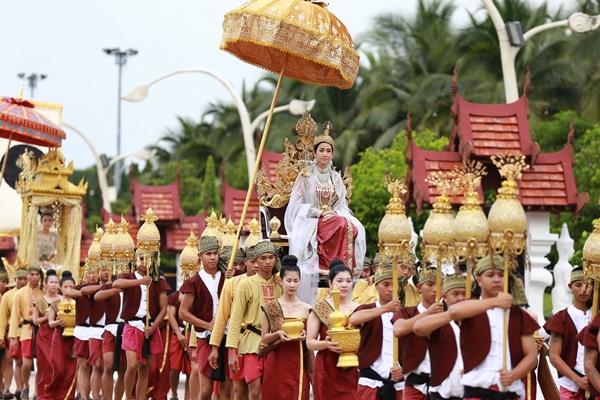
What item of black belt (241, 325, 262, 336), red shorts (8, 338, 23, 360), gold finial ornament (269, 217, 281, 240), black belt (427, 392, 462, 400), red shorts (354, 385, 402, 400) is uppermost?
gold finial ornament (269, 217, 281, 240)

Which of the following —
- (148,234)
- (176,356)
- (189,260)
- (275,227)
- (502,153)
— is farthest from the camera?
(502,153)

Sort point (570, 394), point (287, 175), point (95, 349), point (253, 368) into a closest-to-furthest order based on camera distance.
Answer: point (570, 394) → point (253, 368) → point (287, 175) → point (95, 349)

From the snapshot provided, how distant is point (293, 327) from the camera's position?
520 inches

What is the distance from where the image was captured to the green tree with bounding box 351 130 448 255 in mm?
31828

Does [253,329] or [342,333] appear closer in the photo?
[342,333]

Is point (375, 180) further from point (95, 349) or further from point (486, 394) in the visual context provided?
point (486, 394)

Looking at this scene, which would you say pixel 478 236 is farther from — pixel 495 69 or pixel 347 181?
pixel 495 69

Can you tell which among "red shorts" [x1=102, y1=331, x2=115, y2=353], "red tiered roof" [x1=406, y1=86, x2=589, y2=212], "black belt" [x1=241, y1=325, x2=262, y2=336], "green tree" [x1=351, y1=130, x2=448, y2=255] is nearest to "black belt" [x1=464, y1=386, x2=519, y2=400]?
"black belt" [x1=241, y1=325, x2=262, y2=336]

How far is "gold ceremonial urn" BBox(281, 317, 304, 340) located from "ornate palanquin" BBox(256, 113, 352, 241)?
111 inches

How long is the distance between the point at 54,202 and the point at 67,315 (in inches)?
317

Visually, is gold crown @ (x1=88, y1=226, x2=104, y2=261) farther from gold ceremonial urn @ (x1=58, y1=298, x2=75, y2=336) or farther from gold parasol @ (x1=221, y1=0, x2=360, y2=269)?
gold parasol @ (x1=221, y1=0, x2=360, y2=269)

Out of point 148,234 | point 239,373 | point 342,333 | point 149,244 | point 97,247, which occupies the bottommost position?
point 239,373

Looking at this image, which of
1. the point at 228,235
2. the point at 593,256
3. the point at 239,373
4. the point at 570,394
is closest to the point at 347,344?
the point at 570,394

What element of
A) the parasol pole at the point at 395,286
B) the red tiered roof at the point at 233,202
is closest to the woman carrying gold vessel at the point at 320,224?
the parasol pole at the point at 395,286
